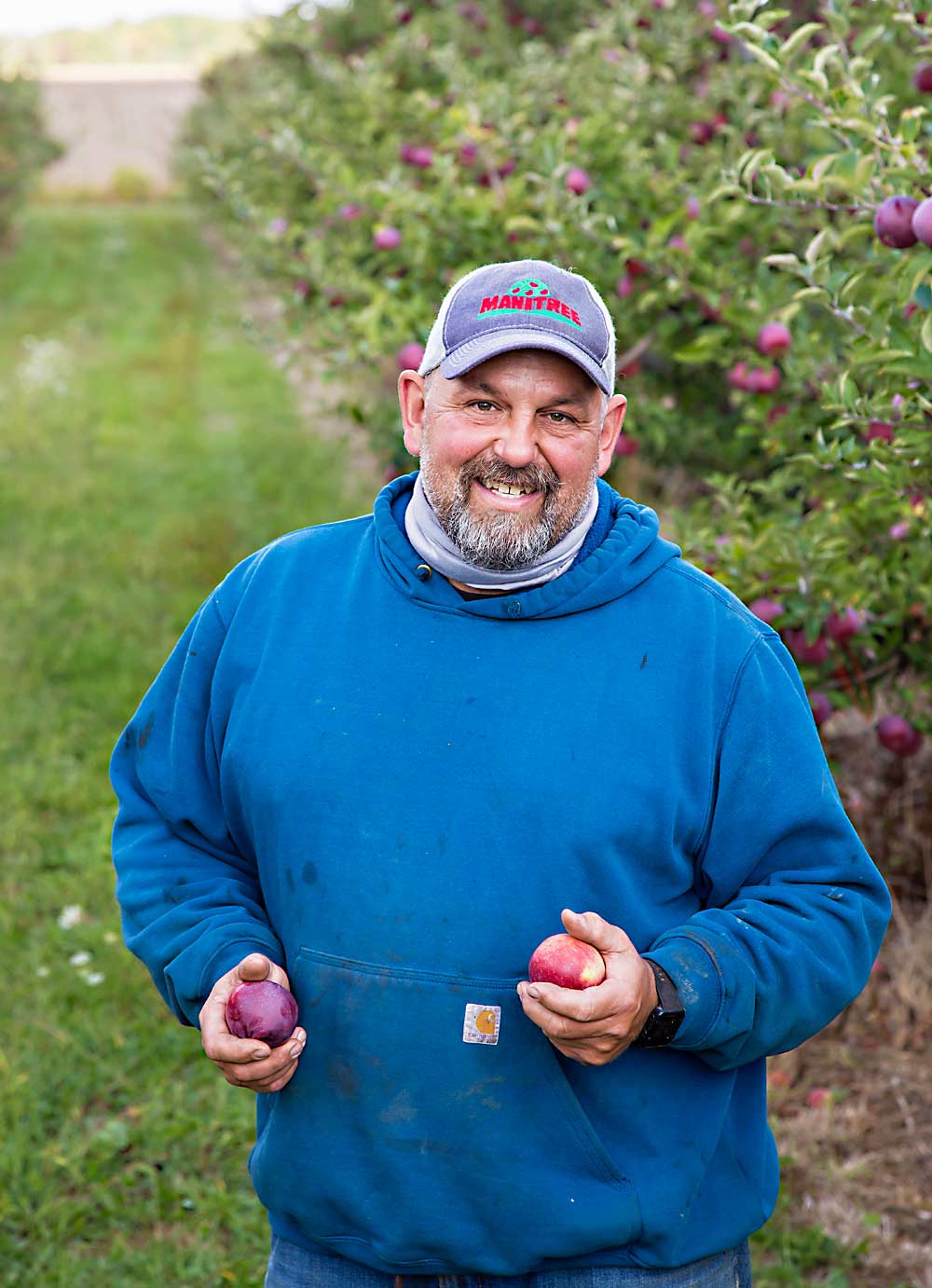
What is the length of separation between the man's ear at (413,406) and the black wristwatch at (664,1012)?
78 cm

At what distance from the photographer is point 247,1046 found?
5.45ft

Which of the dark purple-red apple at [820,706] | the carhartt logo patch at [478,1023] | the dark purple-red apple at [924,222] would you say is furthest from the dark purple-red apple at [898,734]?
the carhartt logo patch at [478,1023]

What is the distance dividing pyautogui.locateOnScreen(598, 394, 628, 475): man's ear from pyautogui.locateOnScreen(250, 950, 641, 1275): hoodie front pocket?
717 mm

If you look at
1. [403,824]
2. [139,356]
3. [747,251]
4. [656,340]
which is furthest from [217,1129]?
[139,356]

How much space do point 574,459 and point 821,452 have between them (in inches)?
44.2

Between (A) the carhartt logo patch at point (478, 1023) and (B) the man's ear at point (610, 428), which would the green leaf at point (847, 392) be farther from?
(A) the carhartt logo patch at point (478, 1023)

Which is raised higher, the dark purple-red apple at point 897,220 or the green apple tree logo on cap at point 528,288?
the green apple tree logo on cap at point 528,288

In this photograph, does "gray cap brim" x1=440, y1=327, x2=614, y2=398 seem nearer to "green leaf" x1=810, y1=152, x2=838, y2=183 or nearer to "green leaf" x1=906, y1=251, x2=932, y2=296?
"green leaf" x1=906, y1=251, x2=932, y2=296

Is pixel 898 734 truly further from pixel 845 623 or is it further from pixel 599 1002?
pixel 599 1002

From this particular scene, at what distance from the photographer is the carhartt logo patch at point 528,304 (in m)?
1.83

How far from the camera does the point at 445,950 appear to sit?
1732 mm

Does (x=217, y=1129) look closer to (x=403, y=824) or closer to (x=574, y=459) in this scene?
(x=403, y=824)

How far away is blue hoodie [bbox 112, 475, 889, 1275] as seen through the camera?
1.73 metres

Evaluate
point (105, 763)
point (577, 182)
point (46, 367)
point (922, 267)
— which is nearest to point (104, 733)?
point (105, 763)
